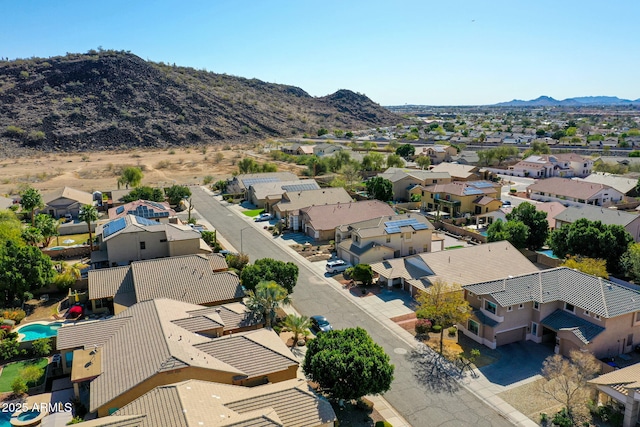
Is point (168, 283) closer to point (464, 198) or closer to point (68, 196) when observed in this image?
point (68, 196)

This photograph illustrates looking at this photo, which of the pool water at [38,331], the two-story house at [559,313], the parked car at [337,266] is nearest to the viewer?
the two-story house at [559,313]

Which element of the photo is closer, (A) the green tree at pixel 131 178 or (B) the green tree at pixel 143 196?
(B) the green tree at pixel 143 196

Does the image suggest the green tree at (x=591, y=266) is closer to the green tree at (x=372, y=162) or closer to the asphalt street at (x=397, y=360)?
the asphalt street at (x=397, y=360)

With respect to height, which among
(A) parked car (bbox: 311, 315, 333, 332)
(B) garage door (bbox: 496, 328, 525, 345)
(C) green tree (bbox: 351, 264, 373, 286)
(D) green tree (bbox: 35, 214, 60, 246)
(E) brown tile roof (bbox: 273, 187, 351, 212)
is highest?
(D) green tree (bbox: 35, 214, 60, 246)

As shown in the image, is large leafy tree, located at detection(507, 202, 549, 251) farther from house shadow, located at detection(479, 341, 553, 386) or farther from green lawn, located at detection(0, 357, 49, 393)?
green lawn, located at detection(0, 357, 49, 393)

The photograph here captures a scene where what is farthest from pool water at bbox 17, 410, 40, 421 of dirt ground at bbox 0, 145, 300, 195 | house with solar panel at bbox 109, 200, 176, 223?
dirt ground at bbox 0, 145, 300, 195

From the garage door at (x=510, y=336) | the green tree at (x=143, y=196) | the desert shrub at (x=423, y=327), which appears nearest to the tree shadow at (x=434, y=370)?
the desert shrub at (x=423, y=327)

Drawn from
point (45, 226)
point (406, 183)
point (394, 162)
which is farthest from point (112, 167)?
point (406, 183)
